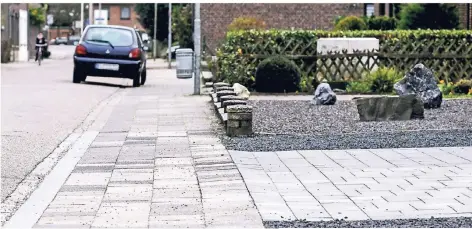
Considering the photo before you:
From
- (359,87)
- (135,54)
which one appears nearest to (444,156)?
(359,87)

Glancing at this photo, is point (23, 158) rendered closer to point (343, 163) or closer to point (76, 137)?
point (76, 137)

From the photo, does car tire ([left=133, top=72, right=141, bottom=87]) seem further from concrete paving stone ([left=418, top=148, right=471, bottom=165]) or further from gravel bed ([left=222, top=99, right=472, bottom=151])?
concrete paving stone ([left=418, top=148, right=471, bottom=165])

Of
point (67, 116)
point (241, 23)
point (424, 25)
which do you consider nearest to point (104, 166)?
point (67, 116)

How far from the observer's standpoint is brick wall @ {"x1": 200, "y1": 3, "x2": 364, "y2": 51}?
136 feet

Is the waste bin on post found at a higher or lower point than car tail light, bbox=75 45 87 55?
lower

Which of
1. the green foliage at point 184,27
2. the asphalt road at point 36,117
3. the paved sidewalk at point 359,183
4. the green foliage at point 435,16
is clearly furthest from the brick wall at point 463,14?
the paved sidewalk at point 359,183

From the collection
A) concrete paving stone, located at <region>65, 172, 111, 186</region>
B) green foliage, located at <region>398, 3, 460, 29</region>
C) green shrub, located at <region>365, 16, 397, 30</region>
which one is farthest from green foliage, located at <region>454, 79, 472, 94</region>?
concrete paving stone, located at <region>65, 172, 111, 186</region>

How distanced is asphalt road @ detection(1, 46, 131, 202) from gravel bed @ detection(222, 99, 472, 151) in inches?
85.7

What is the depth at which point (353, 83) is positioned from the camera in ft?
70.8

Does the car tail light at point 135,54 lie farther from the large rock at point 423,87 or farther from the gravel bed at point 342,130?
the large rock at point 423,87

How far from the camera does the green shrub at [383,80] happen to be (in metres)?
20.7

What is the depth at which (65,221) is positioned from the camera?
641 cm

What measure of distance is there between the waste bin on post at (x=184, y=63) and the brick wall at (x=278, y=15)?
16.8 m

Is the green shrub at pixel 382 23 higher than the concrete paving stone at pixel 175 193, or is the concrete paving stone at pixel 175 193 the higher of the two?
the green shrub at pixel 382 23
